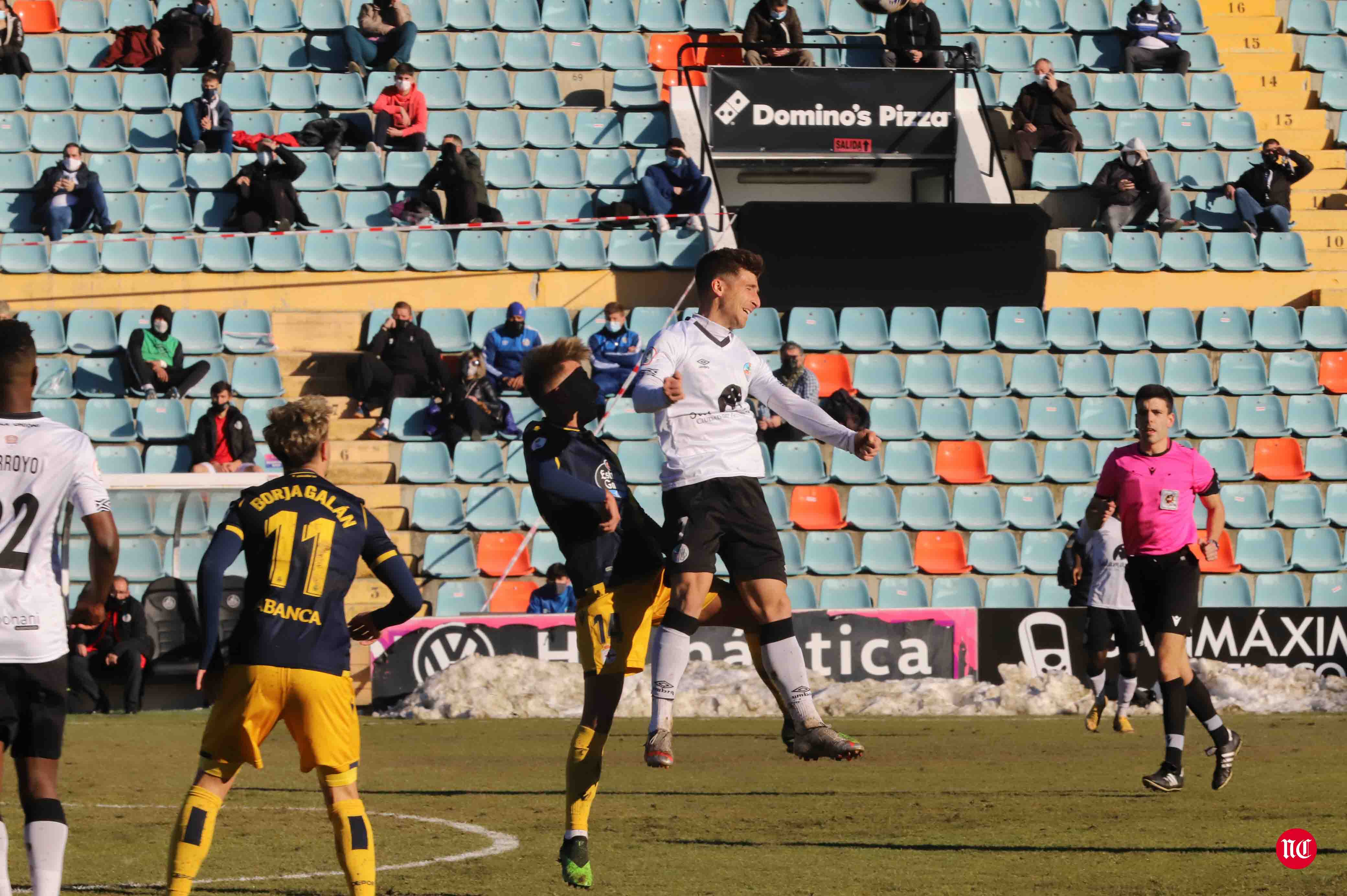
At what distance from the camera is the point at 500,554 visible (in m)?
19.1

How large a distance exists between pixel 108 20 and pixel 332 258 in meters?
6.31

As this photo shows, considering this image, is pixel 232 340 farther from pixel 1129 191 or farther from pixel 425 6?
pixel 1129 191

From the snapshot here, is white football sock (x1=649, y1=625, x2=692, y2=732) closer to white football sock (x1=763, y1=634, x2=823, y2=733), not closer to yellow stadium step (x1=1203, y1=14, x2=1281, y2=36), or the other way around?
white football sock (x1=763, y1=634, x2=823, y2=733)

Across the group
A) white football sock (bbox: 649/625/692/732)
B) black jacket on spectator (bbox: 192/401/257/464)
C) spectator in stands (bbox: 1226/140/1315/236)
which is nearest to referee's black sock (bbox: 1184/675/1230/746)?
white football sock (bbox: 649/625/692/732)

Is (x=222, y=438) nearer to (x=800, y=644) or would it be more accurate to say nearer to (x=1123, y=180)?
(x=800, y=644)

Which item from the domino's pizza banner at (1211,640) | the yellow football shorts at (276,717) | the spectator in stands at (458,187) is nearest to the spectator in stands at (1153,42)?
the spectator in stands at (458,187)

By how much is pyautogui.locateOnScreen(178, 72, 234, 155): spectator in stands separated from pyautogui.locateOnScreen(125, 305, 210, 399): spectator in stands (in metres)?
3.72

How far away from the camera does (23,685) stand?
6012mm

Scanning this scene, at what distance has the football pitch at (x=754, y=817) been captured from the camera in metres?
7.29

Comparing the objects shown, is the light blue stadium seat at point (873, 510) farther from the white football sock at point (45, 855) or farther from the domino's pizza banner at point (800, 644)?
the white football sock at point (45, 855)

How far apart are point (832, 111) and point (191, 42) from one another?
880 centimetres

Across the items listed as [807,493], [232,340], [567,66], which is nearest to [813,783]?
[807,493]

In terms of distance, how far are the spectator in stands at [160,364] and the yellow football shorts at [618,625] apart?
13.7 meters

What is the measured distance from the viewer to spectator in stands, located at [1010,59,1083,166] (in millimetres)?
23859
